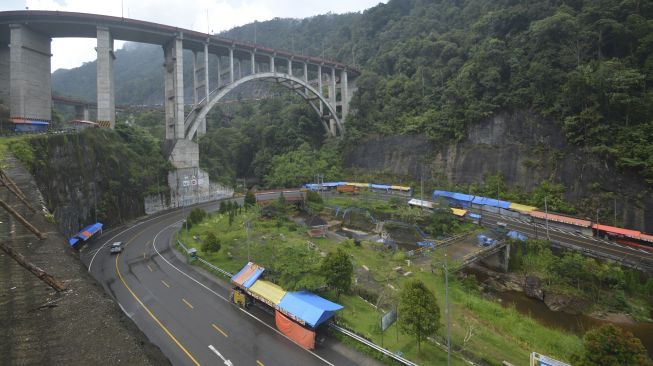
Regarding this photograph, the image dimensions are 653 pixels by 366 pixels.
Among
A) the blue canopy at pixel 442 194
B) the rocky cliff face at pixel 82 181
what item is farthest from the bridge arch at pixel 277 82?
the blue canopy at pixel 442 194

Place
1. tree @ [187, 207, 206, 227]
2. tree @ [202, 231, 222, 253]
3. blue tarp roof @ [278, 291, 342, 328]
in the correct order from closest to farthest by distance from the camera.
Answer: blue tarp roof @ [278, 291, 342, 328], tree @ [202, 231, 222, 253], tree @ [187, 207, 206, 227]

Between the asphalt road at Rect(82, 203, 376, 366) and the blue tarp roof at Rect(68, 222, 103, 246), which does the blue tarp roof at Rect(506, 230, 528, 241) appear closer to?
the asphalt road at Rect(82, 203, 376, 366)

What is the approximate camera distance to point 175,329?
16.9 metres

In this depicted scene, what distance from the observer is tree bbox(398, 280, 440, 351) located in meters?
14.0

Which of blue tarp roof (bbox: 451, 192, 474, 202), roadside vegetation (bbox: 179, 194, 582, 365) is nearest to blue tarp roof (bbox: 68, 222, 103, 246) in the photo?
roadside vegetation (bbox: 179, 194, 582, 365)

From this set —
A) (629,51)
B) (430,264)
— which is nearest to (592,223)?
(430,264)

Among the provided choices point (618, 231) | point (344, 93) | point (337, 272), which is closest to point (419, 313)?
point (337, 272)

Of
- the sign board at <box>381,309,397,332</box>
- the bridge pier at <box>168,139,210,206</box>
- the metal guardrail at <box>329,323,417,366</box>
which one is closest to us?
the metal guardrail at <box>329,323,417,366</box>

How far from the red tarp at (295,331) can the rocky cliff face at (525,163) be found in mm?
32352

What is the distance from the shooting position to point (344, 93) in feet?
236

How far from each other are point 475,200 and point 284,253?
31.1m

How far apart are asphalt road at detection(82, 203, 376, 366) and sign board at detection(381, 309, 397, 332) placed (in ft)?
5.96

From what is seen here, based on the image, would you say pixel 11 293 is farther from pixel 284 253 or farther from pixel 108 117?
pixel 108 117

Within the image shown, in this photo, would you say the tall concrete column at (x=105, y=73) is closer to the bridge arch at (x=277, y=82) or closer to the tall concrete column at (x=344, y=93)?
the bridge arch at (x=277, y=82)
